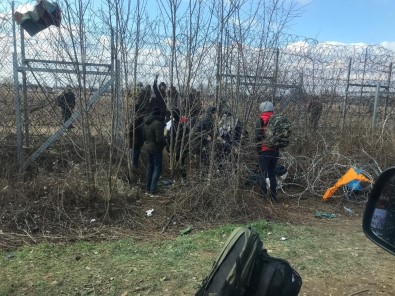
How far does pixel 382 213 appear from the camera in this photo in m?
1.83

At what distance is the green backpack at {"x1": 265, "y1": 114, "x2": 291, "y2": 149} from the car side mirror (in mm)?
4813

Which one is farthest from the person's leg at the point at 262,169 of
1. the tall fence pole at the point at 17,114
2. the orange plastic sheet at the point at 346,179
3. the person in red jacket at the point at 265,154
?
the tall fence pole at the point at 17,114

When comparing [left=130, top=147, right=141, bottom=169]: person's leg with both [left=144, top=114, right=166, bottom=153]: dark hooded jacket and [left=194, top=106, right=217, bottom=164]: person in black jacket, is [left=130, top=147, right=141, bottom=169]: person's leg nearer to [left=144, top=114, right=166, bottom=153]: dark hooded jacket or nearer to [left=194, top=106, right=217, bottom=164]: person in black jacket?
[left=144, top=114, right=166, bottom=153]: dark hooded jacket

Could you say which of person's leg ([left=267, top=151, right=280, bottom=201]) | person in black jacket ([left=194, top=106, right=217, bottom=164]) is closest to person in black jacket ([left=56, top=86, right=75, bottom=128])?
person in black jacket ([left=194, top=106, right=217, bottom=164])

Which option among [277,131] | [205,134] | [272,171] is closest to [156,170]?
[205,134]

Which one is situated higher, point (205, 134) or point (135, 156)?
point (205, 134)

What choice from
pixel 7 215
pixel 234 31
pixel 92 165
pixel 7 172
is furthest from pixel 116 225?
pixel 234 31

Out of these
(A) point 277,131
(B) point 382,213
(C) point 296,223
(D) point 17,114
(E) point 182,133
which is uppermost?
(B) point 382,213

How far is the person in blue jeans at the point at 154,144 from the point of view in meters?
6.92

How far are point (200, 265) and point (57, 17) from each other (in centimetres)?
352

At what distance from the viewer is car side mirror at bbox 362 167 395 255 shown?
1.78 m

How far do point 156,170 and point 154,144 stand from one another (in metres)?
0.43

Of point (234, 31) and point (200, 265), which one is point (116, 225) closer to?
point (200, 265)

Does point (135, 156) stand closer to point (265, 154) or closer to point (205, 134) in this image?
point (205, 134)
